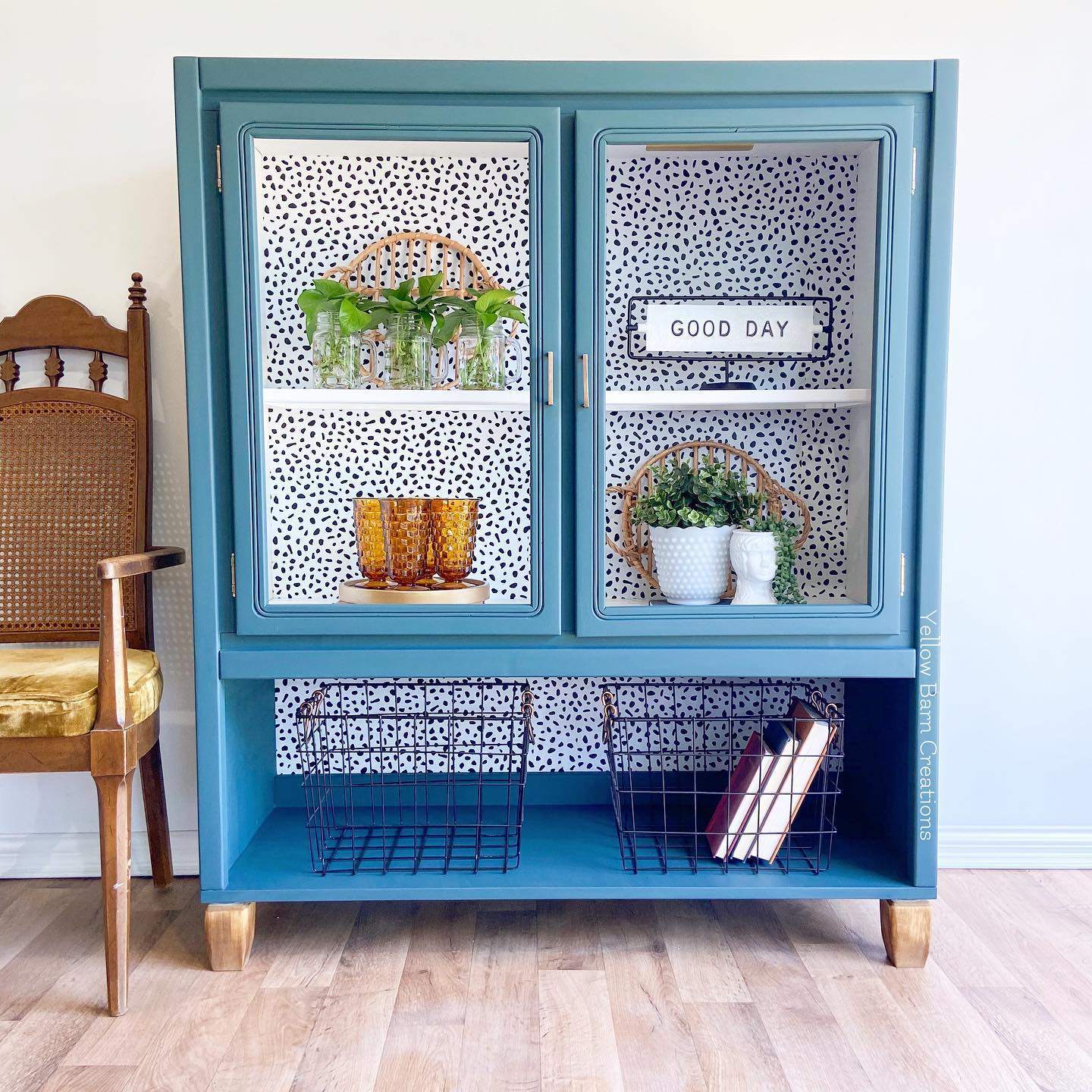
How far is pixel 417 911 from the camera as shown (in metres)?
1.85

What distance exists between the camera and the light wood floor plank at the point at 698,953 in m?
1.54

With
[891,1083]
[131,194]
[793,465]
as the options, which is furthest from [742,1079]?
[131,194]

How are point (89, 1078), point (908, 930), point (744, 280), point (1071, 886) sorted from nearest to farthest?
1. point (89, 1078)
2. point (908, 930)
3. point (744, 280)
4. point (1071, 886)

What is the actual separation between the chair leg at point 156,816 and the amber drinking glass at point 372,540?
2.13ft

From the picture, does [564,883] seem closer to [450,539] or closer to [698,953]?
[698,953]

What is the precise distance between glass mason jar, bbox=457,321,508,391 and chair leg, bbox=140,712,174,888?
3.36 ft

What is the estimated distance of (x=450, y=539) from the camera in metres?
1.65

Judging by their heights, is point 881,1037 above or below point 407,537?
below

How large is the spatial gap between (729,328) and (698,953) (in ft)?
3.97

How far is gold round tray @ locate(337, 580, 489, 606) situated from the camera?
5.23 ft

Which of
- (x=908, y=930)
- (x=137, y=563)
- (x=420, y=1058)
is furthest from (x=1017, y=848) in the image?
(x=137, y=563)

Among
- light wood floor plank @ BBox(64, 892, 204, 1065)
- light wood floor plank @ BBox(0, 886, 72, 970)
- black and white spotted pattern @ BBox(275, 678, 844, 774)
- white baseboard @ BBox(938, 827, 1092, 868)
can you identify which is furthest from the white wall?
light wood floor plank @ BBox(64, 892, 204, 1065)

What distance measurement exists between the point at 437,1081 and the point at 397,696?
34.0 inches

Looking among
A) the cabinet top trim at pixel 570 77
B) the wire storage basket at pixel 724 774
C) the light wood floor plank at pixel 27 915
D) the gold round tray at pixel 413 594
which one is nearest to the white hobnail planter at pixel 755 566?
the wire storage basket at pixel 724 774
